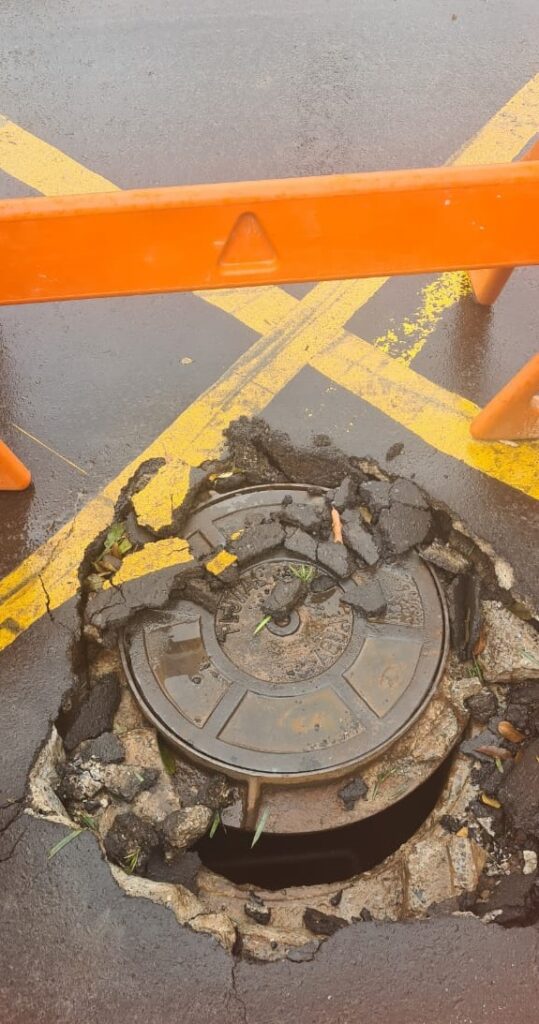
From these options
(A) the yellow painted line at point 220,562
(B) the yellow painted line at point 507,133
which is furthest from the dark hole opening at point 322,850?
(B) the yellow painted line at point 507,133

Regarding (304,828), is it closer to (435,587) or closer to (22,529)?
(435,587)

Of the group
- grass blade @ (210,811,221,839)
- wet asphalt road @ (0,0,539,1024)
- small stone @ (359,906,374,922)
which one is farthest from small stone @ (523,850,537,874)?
grass blade @ (210,811,221,839)

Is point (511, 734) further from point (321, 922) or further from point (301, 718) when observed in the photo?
point (321, 922)

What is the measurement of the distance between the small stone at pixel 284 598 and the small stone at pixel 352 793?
23.2 inches

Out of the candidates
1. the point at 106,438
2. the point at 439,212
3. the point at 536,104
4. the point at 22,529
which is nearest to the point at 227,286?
the point at 439,212

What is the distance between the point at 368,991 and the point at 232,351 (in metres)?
2.38

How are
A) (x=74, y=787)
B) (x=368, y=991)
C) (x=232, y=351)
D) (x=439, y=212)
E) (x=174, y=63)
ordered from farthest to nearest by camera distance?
(x=174, y=63) < (x=232, y=351) < (x=74, y=787) < (x=439, y=212) < (x=368, y=991)

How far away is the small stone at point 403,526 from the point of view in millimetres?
2877

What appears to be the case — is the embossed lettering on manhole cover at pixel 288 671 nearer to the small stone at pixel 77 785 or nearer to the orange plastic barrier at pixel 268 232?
the small stone at pixel 77 785

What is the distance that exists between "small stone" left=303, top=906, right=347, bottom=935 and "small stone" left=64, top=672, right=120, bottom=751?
846mm

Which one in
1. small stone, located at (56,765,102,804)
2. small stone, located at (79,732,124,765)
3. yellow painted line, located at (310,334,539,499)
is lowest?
small stone, located at (56,765,102,804)

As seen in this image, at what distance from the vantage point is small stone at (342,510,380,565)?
2846 mm

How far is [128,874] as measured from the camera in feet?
7.76

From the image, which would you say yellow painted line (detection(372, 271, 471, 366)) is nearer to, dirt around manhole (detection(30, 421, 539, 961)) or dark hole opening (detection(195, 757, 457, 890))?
dirt around manhole (detection(30, 421, 539, 961))
